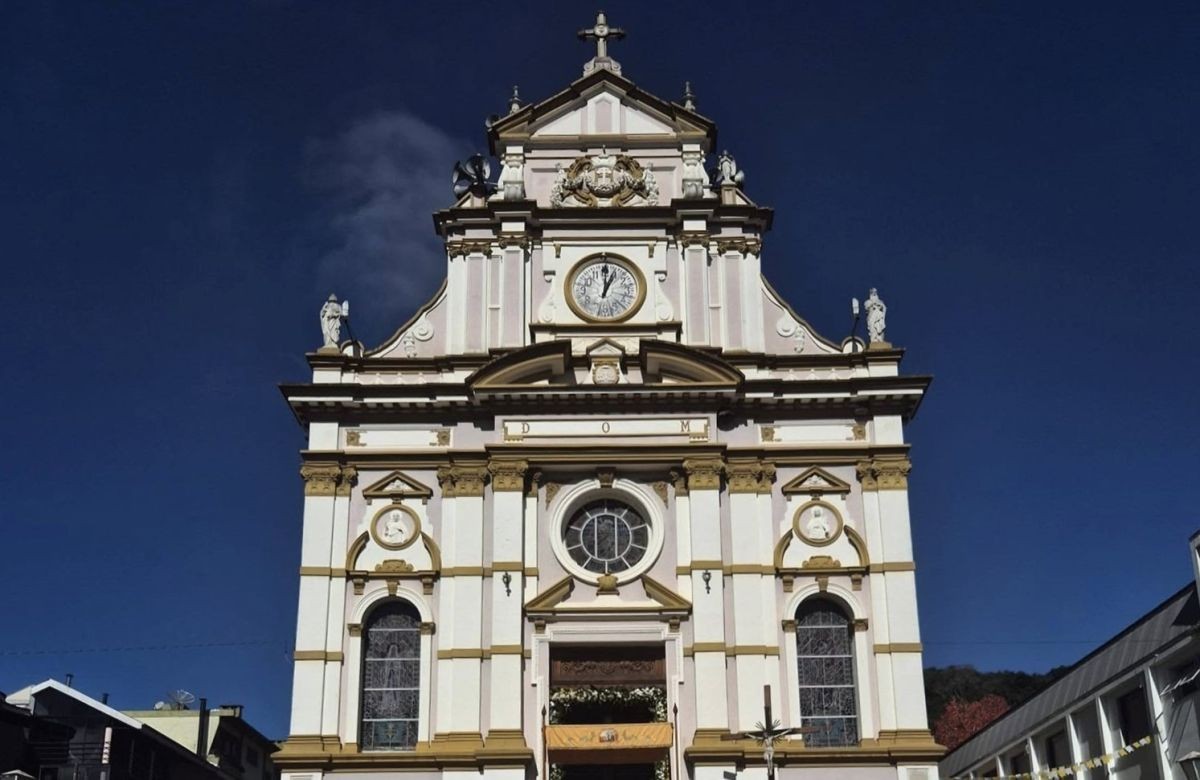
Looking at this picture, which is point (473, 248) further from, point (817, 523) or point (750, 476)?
point (817, 523)

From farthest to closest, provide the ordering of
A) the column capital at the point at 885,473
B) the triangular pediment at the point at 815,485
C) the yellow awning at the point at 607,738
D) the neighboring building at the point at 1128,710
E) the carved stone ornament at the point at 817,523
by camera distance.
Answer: the triangular pediment at the point at 815,485 < the column capital at the point at 885,473 < the carved stone ornament at the point at 817,523 < the yellow awning at the point at 607,738 < the neighboring building at the point at 1128,710

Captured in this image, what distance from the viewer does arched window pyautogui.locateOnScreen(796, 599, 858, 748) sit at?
33531mm

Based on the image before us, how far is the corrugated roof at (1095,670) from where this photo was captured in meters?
28.3

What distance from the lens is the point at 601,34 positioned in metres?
41.6

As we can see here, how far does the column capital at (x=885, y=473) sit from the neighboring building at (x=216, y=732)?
82.0 ft

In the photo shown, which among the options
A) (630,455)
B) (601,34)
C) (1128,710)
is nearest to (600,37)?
(601,34)

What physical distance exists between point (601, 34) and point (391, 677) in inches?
777

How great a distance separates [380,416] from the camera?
1423 inches

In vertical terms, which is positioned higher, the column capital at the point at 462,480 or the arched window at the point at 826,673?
the column capital at the point at 462,480

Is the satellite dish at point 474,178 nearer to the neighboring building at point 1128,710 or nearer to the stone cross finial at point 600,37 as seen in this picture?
the stone cross finial at point 600,37

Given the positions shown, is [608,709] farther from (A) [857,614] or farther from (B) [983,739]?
(B) [983,739]

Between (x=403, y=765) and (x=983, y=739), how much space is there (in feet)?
61.0

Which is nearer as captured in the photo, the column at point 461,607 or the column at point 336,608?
the column at point 461,607

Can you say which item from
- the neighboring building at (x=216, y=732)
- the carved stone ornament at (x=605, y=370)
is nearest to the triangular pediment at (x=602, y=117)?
the carved stone ornament at (x=605, y=370)
